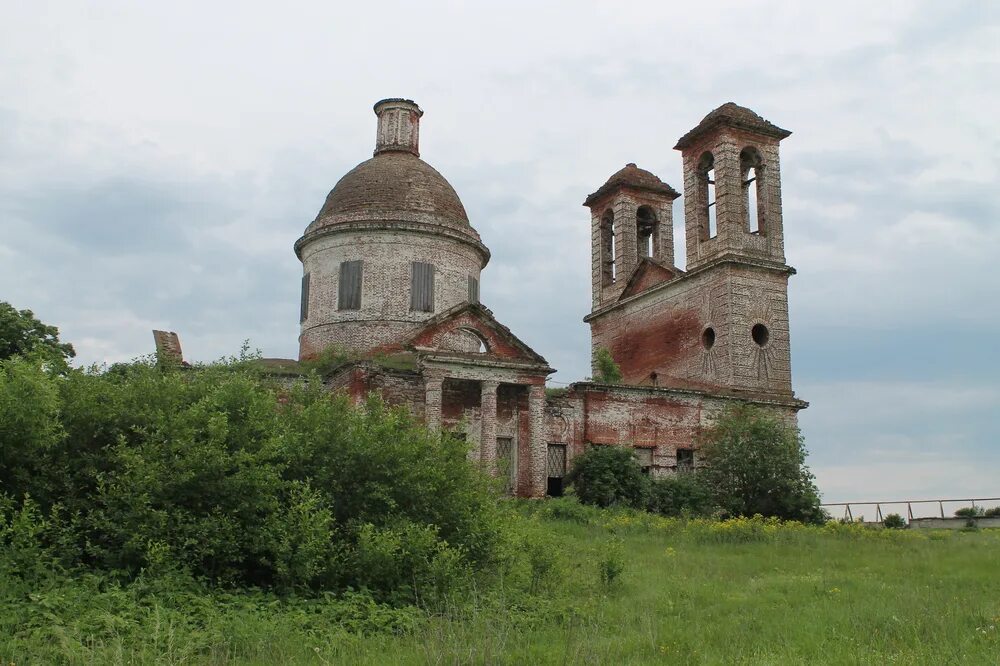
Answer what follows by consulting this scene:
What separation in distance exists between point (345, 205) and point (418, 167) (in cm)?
287

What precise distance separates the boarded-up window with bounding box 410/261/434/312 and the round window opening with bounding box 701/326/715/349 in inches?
349

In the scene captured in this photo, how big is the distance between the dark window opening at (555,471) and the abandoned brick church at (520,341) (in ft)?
0.13

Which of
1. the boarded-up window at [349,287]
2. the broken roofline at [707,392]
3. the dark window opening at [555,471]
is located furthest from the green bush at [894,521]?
the boarded-up window at [349,287]

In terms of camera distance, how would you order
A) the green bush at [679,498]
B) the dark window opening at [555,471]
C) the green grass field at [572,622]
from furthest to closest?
the dark window opening at [555,471]
the green bush at [679,498]
the green grass field at [572,622]

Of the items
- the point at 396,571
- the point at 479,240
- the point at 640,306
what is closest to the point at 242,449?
the point at 396,571

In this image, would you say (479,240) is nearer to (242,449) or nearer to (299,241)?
(299,241)

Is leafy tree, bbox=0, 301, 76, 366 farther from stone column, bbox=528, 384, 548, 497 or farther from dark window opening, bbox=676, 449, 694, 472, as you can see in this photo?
dark window opening, bbox=676, 449, 694, 472

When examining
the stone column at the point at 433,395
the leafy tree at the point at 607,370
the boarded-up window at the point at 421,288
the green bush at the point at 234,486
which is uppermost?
the boarded-up window at the point at 421,288

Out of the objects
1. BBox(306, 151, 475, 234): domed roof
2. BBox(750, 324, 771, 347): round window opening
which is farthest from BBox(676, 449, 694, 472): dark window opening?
BBox(306, 151, 475, 234): domed roof

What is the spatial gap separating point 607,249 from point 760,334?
8.09 metres

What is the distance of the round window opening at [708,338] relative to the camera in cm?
3078

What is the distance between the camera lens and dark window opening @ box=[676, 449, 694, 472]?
29.0 m

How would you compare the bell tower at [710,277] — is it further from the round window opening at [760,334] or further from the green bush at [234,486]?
the green bush at [234,486]

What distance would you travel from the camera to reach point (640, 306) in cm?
3434
